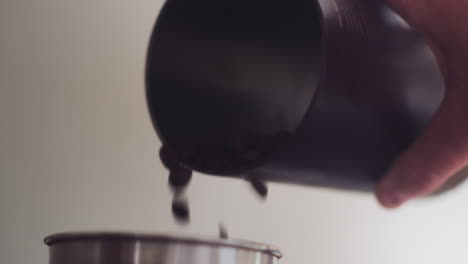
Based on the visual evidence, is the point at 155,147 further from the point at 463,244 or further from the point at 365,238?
the point at 463,244

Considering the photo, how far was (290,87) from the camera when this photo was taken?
652mm

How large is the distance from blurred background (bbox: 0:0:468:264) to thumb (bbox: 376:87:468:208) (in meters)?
0.46

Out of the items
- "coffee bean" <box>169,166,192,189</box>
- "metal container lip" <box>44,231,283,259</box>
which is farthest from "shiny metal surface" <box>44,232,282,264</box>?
"coffee bean" <box>169,166,192,189</box>

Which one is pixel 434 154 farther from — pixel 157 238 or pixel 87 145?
pixel 87 145

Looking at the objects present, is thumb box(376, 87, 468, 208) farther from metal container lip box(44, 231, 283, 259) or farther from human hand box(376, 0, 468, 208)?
metal container lip box(44, 231, 283, 259)

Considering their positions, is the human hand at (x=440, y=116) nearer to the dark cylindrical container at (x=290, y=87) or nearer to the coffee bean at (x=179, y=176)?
the dark cylindrical container at (x=290, y=87)

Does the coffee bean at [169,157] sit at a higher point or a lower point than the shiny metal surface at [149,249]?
higher

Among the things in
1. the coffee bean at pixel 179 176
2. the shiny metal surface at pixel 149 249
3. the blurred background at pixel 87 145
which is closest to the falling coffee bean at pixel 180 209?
the coffee bean at pixel 179 176

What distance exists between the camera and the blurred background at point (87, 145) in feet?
2.98

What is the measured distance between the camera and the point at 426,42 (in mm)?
558

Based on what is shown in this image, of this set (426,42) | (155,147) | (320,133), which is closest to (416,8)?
(426,42)

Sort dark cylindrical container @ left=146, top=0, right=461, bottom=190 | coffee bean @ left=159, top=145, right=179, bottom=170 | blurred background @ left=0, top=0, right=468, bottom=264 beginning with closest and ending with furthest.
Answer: dark cylindrical container @ left=146, top=0, right=461, bottom=190
coffee bean @ left=159, top=145, right=179, bottom=170
blurred background @ left=0, top=0, right=468, bottom=264

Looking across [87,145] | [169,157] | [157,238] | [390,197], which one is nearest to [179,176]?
[169,157]

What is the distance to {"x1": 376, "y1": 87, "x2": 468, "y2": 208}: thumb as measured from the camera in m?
0.55
